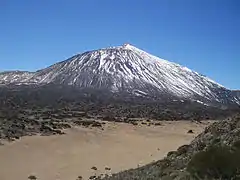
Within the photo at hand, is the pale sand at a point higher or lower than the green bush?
lower

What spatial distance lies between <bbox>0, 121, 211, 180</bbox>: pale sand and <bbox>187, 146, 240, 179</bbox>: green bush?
12248mm

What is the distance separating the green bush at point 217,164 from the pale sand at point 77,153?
12.2 m

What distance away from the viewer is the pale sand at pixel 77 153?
23141 millimetres

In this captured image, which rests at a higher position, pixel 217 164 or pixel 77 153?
pixel 217 164

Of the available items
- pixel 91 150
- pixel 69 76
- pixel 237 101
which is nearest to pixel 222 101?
pixel 237 101

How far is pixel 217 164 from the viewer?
10047 millimetres

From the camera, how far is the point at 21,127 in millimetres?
37469

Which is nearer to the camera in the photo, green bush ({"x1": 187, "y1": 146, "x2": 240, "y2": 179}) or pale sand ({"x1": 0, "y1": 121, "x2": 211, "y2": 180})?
green bush ({"x1": 187, "y1": 146, "x2": 240, "y2": 179})

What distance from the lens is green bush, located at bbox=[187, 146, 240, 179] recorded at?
9852 mm

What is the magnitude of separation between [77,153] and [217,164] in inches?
807

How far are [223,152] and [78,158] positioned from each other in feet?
60.5

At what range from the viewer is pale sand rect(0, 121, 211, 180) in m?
23.1

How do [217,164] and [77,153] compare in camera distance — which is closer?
[217,164]

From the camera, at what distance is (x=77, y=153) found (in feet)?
97.1
